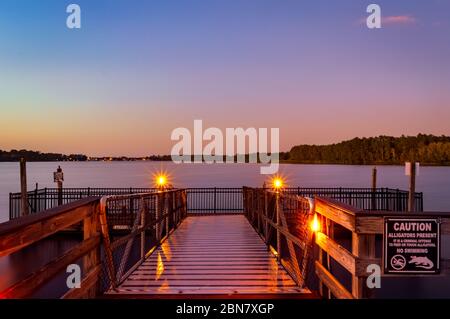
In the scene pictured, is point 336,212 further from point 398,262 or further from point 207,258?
point 207,258

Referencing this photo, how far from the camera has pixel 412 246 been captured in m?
4.44

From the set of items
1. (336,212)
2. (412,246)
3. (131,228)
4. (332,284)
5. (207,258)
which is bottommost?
(207,258)

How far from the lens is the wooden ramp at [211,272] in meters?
6.48

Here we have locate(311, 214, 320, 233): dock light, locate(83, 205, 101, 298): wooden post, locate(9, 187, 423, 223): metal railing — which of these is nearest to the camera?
locate(83, 205, 101, 298): wooden post

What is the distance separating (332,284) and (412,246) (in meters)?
1.23

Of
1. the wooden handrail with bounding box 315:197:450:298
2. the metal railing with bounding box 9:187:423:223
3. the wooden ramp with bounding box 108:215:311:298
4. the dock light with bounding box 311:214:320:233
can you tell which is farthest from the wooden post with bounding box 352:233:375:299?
the metal railing with bounding box 9:187:423:223

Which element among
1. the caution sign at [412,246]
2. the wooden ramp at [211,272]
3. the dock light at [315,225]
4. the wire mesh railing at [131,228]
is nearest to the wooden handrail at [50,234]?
the wire mesh railing at [131,228]

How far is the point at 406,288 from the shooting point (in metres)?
14.0

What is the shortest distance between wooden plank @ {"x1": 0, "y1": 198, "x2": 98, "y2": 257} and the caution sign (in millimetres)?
3063

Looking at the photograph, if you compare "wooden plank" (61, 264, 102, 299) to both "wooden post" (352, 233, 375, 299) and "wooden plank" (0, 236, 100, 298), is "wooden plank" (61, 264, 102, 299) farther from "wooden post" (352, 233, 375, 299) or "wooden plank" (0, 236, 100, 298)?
"wooden post" (352, 233, 375, 299)

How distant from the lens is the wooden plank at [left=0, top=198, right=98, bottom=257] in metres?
3.45

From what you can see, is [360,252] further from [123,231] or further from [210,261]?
[123,231]

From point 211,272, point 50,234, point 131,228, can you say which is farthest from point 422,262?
point 131,228
